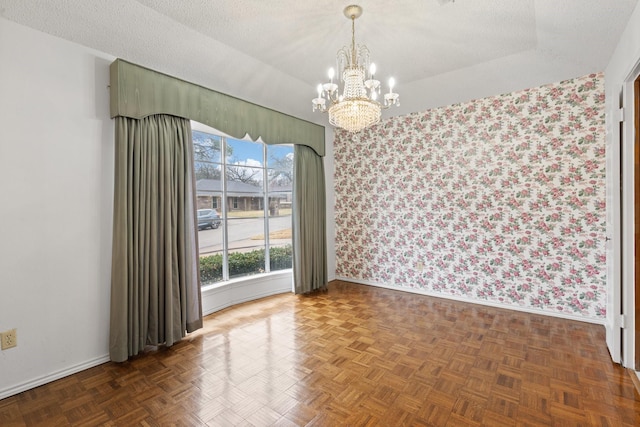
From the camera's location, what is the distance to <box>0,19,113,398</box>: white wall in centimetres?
205

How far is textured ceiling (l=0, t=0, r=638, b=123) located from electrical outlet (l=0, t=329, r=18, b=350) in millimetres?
2129

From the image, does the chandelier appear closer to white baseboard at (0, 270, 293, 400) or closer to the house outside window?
the house outside window

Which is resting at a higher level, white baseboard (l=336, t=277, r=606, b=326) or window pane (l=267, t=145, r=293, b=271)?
window pane (l=267, t=145, r=293, b=271)

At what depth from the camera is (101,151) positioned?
247cm

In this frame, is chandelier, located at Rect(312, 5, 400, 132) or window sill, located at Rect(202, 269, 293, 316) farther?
window sill, located at Rect(202, 269, 293, 316)

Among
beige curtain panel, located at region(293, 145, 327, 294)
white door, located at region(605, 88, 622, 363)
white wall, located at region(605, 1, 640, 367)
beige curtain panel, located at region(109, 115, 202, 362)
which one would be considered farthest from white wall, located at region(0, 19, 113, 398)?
white door, located at region(605, 88, 622, 363)

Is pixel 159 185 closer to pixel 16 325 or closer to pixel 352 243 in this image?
pixel 16 325

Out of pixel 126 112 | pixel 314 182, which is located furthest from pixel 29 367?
pixel 314 182

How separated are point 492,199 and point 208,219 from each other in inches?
136

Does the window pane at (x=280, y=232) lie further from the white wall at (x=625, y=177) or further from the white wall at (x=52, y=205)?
the white wall at (x=625, y=177)

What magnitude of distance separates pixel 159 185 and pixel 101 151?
0.49 m

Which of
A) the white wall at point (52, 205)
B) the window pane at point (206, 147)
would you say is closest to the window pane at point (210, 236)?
the window pane at point (206, 147)

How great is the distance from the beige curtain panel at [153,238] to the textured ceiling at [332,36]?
Answer: 65 cm

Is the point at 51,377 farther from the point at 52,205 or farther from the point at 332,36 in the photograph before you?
the point at 332,36
